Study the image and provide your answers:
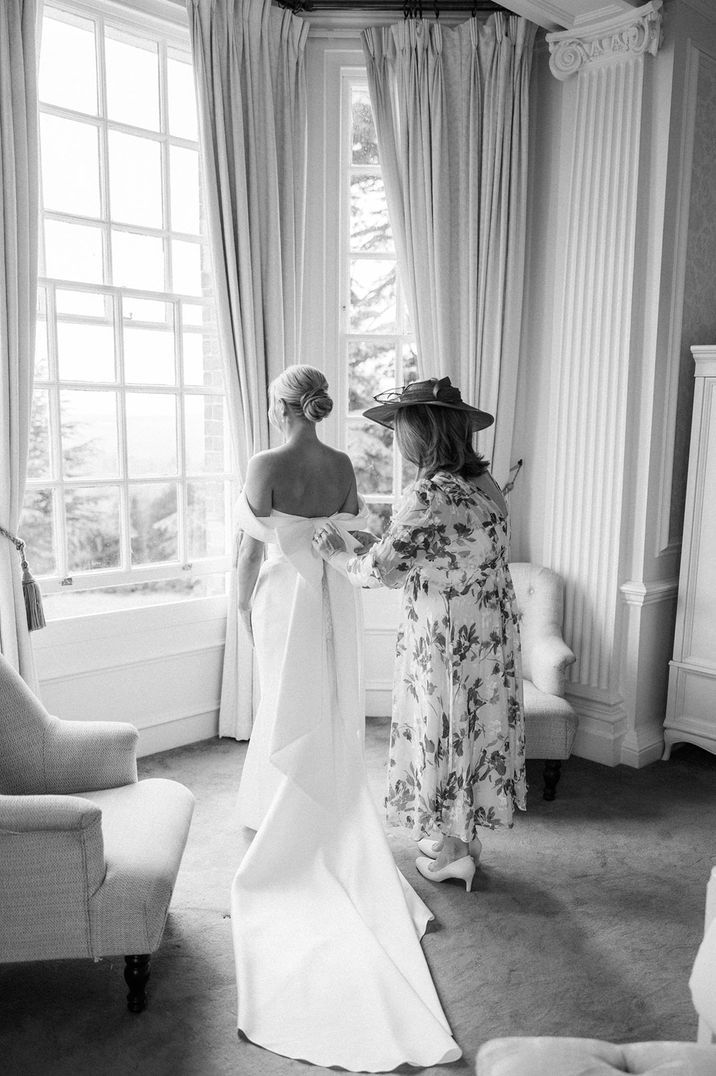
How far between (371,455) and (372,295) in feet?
2.71

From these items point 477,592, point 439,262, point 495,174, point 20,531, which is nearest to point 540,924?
point 477,592

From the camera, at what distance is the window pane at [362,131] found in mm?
4324

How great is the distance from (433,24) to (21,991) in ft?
13.8

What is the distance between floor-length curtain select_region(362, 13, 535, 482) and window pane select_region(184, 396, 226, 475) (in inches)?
41.6

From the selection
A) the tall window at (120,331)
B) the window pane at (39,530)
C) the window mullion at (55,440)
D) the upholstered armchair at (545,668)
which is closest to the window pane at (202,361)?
the tall window at (120,331)

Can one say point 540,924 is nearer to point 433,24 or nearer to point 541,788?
point 541,788

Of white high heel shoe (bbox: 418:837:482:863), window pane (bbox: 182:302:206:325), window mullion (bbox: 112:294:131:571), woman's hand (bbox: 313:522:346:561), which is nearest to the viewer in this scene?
woman's hand (bbox: 313:522:346:561)

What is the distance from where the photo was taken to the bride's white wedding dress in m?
2.15

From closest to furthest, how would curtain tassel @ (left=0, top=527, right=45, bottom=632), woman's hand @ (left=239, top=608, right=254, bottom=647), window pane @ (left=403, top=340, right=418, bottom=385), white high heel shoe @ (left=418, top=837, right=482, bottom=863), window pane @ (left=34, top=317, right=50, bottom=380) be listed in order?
white high heel shoe @ (left=418, top=837, right=482, bottom=863)
woman's hand @ (left=239, top=608, right=254, bottom=647)
curtain tassel @ (left=0, top=527, right=45, bottom=632)
window pane @ (left=34, top=317, right=50, bottom=380)
window pane @ (left=403, top=340, right=418, bottom=385)

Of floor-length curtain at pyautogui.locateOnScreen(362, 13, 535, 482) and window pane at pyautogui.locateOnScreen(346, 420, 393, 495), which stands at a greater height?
floor-length curtain at pyautogui.locateOnScreen(362, 13, 535, 482)

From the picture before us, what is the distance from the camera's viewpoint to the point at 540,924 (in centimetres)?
270

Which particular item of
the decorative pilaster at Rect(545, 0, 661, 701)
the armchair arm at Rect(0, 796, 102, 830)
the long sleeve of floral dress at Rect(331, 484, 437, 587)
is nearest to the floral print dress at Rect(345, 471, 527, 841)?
the long sleeve of floral dress at Rect(331, 484, 437, 587)

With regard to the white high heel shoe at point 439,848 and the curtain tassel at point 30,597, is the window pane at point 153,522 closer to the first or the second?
the curtain tassel at point 30,597

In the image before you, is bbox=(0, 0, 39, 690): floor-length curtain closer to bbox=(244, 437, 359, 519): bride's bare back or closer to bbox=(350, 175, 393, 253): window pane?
bbox=(244, 437, 359, 519): bride's bare back
